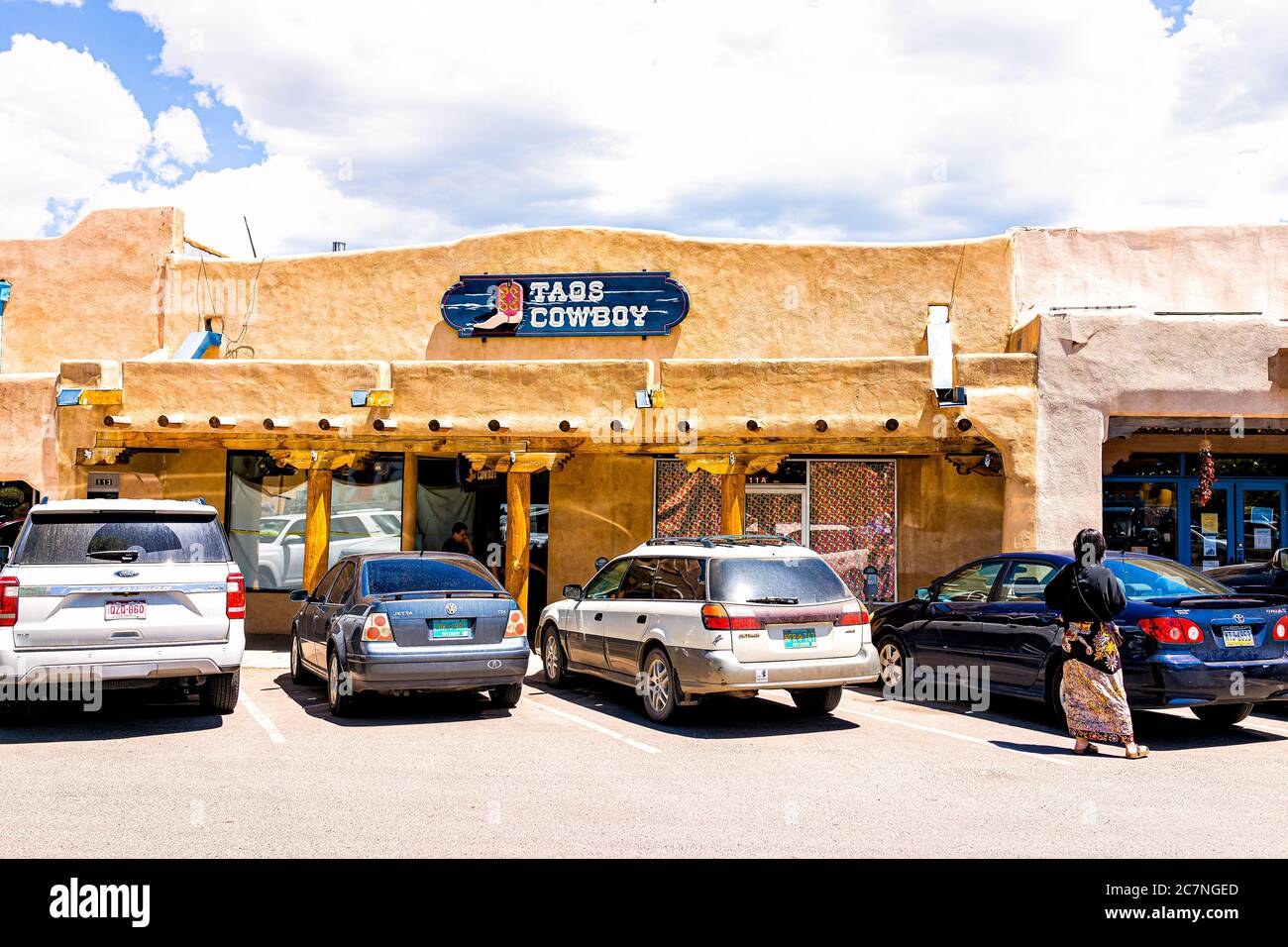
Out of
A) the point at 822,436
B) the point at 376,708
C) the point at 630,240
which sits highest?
the point at 630,240

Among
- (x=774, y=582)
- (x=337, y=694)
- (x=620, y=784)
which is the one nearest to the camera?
(x=620, y=784)

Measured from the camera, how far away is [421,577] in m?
10.2

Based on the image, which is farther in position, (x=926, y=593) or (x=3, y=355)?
(x=3, y=355)

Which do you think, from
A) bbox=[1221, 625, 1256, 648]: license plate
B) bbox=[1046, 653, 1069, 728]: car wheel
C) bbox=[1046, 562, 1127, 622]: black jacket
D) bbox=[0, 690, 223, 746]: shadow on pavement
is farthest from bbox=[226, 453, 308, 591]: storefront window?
bbox=[1221, 625, 1256, 648]: license plate

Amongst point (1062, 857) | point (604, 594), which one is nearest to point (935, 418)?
point (604, 594)

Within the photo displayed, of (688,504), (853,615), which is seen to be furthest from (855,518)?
(853,615)

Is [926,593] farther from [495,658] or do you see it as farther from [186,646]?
[186,646]

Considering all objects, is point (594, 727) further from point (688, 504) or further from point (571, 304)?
point (571, 304)

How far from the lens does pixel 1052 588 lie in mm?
8766

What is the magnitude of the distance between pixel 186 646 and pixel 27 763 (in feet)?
4.99

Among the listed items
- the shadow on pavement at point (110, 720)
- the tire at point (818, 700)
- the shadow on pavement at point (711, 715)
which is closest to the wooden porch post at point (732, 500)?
the shadow on pavement at point (711, 715)

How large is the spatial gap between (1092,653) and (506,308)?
11.2m

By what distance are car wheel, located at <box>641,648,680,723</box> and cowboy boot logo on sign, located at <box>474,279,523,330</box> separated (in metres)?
8.46

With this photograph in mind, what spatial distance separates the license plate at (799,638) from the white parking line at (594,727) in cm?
154
